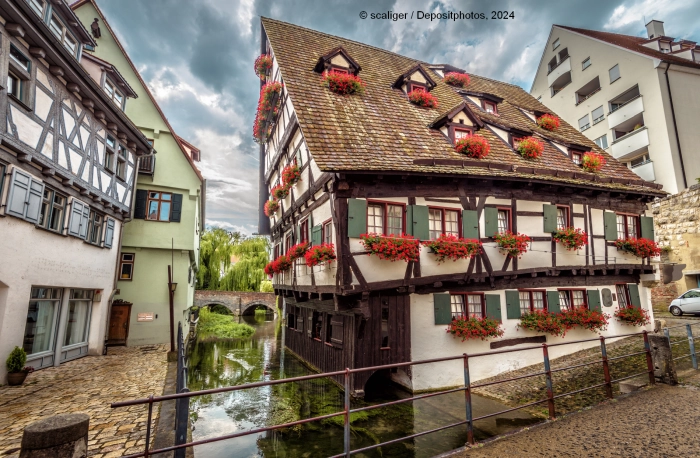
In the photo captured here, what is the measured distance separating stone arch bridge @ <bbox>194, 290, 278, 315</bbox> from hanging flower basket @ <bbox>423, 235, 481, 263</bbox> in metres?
25.5

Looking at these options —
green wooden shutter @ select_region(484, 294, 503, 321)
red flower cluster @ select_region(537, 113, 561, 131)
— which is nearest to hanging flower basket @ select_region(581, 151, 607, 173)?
red flower cluster @ select_region(537, 113, 561, 131)

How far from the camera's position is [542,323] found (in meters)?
10.8

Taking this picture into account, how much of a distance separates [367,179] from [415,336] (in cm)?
442

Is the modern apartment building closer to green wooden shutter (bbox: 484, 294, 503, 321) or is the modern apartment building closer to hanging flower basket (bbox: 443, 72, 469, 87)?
hanging flower basket (bbox: 443, 72, 469, 87)

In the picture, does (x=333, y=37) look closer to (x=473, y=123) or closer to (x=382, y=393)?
(x=473, y=123)

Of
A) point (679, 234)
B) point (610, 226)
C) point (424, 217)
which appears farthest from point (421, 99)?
point (679, 234)

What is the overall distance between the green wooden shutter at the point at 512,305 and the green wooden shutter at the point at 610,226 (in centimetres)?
444

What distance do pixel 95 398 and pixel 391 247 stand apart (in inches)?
282

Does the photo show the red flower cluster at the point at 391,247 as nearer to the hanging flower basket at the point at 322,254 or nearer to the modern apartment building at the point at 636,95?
the hanging flower basket at the point at 322,254

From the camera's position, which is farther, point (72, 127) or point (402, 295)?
point (72, 127)

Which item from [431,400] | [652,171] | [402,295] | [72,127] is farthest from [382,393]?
[652,171]

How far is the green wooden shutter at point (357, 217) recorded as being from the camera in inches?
355

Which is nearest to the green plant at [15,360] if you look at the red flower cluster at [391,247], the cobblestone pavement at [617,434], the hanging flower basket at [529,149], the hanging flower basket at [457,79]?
the red flower cluster at [391,247]

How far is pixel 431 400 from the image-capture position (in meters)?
9.30
